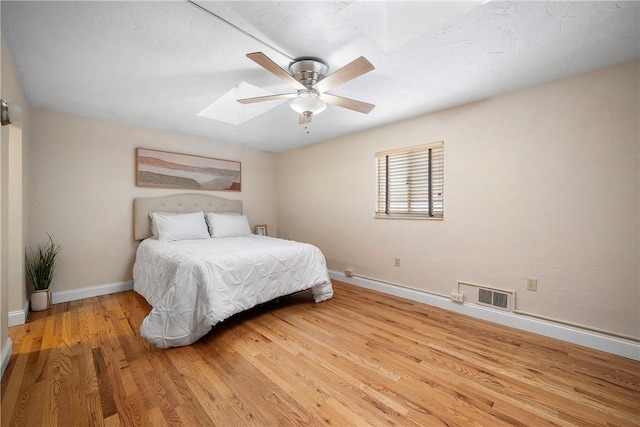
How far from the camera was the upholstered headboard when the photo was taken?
11.3 ft

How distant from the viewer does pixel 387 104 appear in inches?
107

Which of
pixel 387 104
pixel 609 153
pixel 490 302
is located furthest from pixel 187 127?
pixel 609 153

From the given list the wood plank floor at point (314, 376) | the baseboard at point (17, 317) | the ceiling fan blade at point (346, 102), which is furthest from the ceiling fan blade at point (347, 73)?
the baseboard at point (17, 317)

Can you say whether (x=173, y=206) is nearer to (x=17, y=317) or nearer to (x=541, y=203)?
(x=17, y=317)

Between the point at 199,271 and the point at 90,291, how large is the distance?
2054 millimetres

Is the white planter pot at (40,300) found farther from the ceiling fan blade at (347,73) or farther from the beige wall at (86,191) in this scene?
the ceiling fan blade at (347,73)

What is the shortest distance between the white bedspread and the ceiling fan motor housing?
1607 millimetres

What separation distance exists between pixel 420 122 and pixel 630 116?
1616mm

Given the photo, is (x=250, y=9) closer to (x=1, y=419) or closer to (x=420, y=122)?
(x=420, y=122)

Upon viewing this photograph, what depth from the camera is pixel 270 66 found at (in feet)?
5.32

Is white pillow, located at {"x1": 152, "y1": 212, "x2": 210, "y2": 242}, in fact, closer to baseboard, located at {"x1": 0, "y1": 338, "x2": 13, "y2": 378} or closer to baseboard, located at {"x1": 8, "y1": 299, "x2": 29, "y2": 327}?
baseboard, located at {"x1": 8, "y1": 299, "x2": 29, "y2": 327}

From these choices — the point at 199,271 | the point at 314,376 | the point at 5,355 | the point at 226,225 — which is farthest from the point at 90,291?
the point at 314,376

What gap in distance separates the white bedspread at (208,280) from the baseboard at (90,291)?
25 centimetres

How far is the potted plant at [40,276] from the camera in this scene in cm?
269
